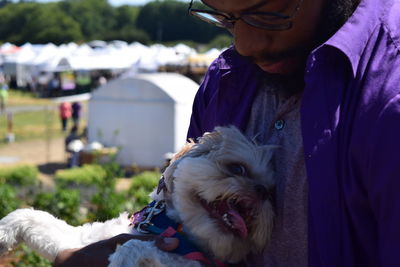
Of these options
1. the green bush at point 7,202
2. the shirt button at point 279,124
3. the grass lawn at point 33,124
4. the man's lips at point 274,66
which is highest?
the man's lips at point 274,66

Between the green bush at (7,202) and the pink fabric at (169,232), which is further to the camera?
the green bush at (7,202)

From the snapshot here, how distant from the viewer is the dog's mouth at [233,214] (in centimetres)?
200

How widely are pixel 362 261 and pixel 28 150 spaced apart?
1908 centimetres

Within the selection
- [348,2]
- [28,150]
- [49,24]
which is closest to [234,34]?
[348,2]

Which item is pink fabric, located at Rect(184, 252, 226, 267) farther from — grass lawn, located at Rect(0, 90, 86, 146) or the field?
grass lawn, located at Rect(0, 90, 86, 146)

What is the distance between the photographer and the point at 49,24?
95.7 meters

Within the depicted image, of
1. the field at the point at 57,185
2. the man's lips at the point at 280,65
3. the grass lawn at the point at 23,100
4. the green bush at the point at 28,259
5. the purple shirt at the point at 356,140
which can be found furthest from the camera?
the grass lawn at the point at 23,100

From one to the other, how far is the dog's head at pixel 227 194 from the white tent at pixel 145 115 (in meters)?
13.1

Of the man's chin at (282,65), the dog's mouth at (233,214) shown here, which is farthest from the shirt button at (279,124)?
the dog's mouth at (233,214)

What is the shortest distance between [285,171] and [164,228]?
519 millimetres

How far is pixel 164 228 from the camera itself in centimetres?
219

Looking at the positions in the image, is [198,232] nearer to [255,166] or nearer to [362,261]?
[255,166]

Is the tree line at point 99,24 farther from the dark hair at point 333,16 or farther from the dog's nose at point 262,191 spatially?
the dark hair at point 333,16

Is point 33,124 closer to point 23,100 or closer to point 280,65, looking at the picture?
point 23,100
